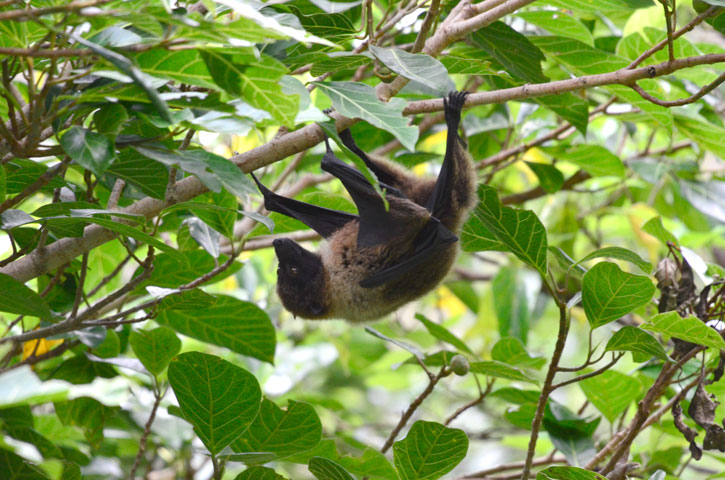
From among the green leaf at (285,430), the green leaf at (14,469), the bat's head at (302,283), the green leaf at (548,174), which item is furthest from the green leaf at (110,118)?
the green leaf at (548,174)

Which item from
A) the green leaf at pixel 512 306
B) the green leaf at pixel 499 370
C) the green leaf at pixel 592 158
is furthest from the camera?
the green leaf at pixel 512 306

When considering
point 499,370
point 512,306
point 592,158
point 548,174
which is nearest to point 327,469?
point 499,370

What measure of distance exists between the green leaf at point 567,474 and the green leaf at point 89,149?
1.72 m

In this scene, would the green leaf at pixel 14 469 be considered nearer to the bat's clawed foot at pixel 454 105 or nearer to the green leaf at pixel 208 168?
the green leaf at pixel 208 168

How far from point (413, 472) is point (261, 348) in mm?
1086

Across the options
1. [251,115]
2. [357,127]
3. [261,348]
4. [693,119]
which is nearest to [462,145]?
[357,127]

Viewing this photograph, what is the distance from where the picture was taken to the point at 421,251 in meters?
3.27

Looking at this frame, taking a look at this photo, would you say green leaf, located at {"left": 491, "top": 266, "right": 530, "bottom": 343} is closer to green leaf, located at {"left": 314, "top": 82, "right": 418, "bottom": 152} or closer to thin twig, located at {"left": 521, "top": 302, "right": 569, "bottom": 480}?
thin twig, located at {"left": 521, "top": 302, "right": 569, "bottom": 480}

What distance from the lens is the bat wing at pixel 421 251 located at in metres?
3.13

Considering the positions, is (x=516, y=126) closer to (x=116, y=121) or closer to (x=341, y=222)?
(x=341, y=222)

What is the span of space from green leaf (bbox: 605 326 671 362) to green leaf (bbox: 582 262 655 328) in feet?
0.24

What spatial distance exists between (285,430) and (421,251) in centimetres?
113

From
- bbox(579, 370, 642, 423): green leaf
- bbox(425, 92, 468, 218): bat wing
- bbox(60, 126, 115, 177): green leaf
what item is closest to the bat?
bbox(425, 92, 468, 218): bat wing

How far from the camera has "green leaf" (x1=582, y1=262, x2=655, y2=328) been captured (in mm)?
2477
